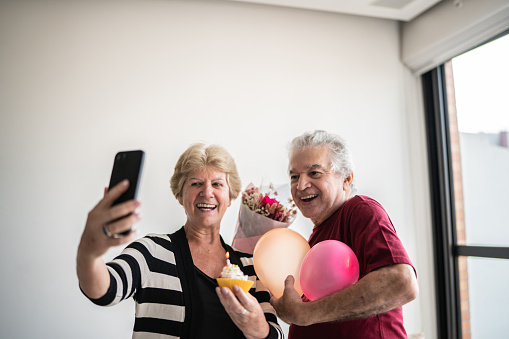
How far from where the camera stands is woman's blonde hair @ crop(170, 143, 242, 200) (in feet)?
5.93

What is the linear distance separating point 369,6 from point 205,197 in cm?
241

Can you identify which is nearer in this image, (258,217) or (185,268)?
(185,268)

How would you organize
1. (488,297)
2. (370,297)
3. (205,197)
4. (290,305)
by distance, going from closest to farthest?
1. (370,297)
2. (290,305)
3. (205,197)
4. (488,297)

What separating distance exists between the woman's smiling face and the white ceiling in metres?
2.00

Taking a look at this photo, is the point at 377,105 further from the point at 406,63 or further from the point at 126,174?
the point at 126,174

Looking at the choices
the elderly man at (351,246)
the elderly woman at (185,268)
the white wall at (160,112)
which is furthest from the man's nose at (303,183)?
the white wall at (160,112)

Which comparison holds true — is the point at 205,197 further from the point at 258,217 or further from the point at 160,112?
the point at 160,112

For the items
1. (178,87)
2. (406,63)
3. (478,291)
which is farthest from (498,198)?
(178,87)

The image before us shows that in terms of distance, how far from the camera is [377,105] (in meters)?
3.76

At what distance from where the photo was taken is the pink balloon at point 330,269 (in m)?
1.48

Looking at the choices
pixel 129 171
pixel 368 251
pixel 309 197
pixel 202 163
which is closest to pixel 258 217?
pixel 309 197

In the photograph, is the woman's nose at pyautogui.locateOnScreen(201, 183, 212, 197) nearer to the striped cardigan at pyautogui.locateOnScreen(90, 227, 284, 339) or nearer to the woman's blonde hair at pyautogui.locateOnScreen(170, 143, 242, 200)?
the woman's blonde hair at pyautogui.locateOnScreen(170, 143, 242, 200)

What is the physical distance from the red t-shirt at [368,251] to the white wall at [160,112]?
1680 mm

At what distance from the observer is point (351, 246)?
5.29 feet
